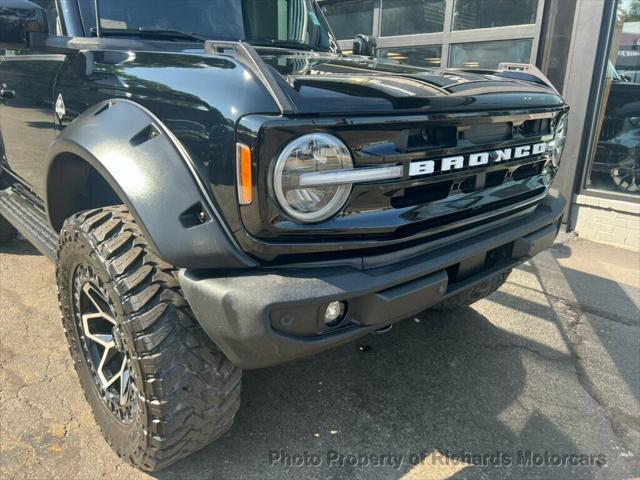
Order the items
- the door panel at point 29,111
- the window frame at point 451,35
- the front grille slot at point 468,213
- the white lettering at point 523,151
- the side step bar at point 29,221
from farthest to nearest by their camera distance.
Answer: the window frame at point 451,35 < the side step bar at point 29,221 < the door panel at point 29,111 < the white lettering at point 523,151 < the front grille slot at point 468,213

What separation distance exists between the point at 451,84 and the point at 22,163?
102 inches

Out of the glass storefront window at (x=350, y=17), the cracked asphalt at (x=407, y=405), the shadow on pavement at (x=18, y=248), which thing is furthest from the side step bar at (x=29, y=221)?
the glass storefront window at (x=350, y=17)

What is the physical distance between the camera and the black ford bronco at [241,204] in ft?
5.18

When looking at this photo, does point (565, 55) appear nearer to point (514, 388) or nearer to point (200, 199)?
point (514, 388)

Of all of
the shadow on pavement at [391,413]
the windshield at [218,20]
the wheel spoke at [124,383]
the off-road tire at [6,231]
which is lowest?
the shadow on pavement at [391,413]

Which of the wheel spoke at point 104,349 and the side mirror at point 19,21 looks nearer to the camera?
the wheel spoke at point 104,349

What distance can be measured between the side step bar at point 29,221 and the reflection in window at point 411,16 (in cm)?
482

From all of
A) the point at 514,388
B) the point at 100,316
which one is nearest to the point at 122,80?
the point at 100,316

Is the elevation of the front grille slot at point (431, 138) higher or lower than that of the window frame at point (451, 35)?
lower

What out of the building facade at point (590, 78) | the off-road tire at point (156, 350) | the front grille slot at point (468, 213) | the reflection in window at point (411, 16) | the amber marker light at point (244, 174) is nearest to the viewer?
the amber marker light at point (244, 174)

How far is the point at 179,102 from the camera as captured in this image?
1721 mm

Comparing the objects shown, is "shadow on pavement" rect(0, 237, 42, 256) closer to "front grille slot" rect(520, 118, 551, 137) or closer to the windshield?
the windshield

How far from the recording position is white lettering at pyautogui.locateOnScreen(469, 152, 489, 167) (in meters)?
1.97

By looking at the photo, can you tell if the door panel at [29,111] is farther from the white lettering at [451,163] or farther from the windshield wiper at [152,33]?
the white lettering at [451,163]
